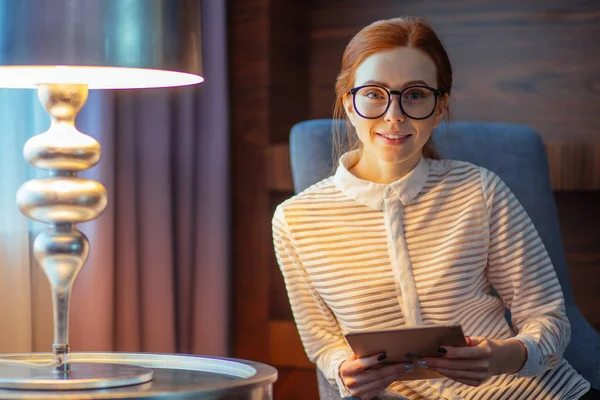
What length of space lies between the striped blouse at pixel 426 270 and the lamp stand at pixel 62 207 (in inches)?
14.0

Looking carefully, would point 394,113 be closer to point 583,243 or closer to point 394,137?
point 394,137

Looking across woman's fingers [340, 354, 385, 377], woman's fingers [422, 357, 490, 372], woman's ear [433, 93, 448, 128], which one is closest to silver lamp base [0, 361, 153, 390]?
woman's fingers [340, 354, 385, 377]

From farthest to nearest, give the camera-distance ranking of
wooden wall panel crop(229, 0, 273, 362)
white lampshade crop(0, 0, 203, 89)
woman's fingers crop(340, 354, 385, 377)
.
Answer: wooden wall panel crop(229, 0, 273, 362) → woman's fingers crop(340, 354, 385, 377) → white lampshade crop(0, 0, 203, 89)

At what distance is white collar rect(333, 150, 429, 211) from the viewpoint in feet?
5.24

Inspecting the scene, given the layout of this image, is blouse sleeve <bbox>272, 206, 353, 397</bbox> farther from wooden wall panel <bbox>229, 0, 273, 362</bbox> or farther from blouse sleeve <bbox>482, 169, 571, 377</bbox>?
wooden wall panel <bbox>229, 0, 273, 362</bbox>

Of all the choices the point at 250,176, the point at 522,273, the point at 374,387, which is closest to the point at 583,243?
the point at 250,176

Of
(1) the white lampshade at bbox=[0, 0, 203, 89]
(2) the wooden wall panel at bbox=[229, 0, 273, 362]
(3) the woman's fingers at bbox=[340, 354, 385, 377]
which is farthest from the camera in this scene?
(2) the wooden wall panel at bbox=[229, 0, 273, 362]

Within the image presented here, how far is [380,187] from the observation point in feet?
5.26

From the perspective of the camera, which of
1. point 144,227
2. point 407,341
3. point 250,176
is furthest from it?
point 250,176

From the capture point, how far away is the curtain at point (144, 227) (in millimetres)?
1930

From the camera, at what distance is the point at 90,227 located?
6.88ft

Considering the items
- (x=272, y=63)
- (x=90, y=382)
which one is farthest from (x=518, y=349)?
(x=272, y=63)

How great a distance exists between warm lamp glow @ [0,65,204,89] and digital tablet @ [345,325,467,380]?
17.3 inches

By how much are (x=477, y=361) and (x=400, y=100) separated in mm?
416
